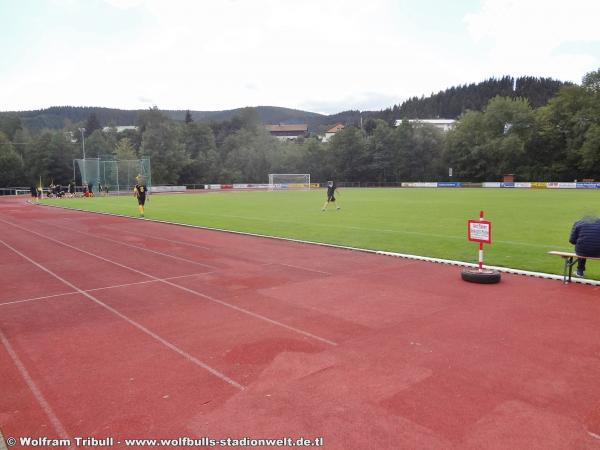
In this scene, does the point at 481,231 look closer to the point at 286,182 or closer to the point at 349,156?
the point at 286,182

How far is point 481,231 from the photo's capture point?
1008cm

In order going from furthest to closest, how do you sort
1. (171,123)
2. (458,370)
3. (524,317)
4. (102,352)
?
(171,123) → (524,317) → (102,352) → (458,370)

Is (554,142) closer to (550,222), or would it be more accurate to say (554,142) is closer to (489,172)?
(489,172)

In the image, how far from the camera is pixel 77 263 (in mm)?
12523

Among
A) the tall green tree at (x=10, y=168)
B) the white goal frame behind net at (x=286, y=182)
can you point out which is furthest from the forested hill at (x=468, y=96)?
the tall green tree at (x=10, y=168)

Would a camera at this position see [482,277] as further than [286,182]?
No

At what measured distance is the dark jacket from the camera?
30.2 feet

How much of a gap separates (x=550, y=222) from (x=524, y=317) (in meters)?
14.4

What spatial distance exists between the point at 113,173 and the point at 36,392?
5357 centimetres

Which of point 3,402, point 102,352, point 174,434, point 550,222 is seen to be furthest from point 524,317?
point 550,222

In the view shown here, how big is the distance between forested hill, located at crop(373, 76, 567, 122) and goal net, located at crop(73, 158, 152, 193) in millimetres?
116198

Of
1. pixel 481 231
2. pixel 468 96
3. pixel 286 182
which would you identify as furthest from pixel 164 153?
pixel 468 96

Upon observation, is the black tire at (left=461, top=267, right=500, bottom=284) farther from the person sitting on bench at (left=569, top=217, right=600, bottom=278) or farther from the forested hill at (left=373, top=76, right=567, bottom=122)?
the forested hill at (left=373, top=76, right=567, bottom=122)

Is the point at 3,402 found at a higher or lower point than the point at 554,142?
lower
